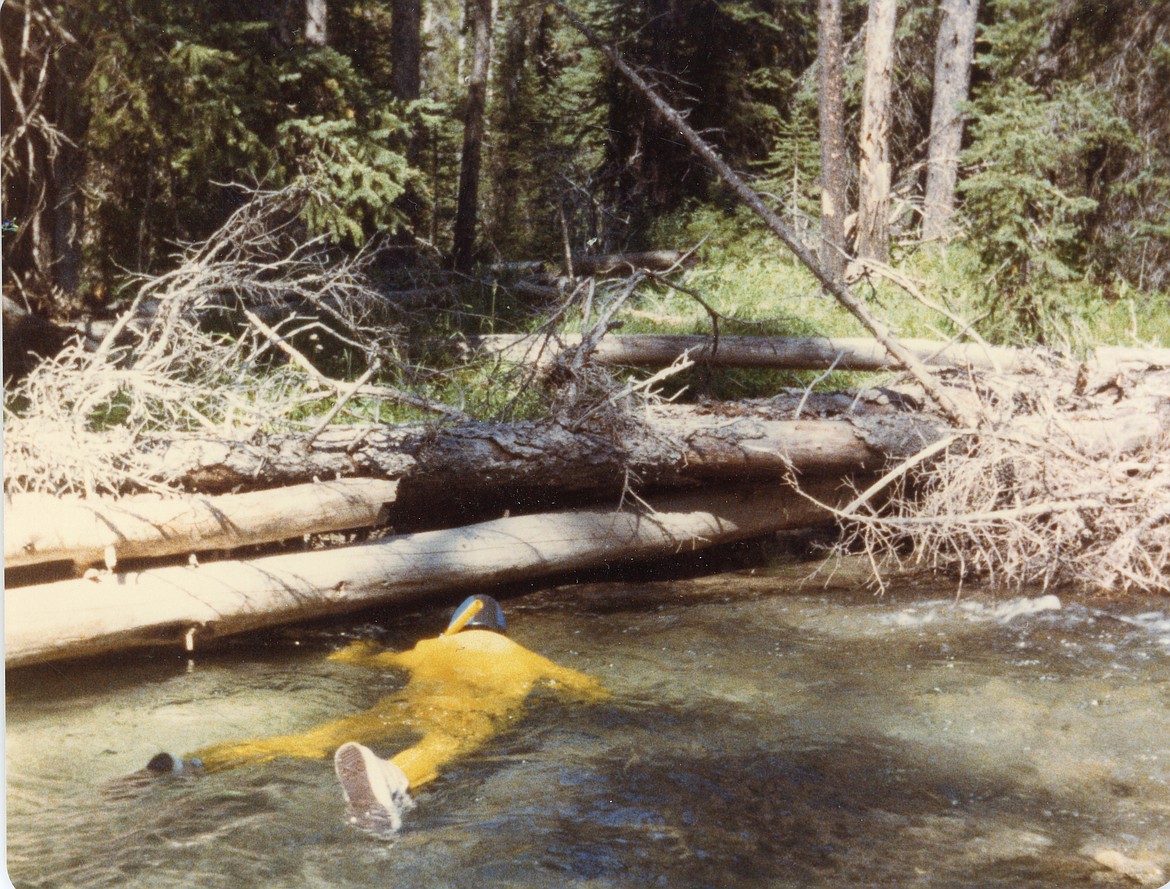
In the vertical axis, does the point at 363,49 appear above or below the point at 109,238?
above

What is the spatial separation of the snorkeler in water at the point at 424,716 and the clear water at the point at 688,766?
0.32 feet

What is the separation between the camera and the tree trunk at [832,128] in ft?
33.3

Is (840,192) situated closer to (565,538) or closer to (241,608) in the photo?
(565,538)

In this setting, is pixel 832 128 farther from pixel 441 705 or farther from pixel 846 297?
pixel 441 705

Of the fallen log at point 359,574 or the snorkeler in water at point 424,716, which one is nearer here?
the snorkeler in water at point 424,716

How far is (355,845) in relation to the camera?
3135mm

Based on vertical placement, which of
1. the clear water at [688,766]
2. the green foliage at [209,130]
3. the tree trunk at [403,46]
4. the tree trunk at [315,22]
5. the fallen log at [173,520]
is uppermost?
the tree trunk at [403,46]

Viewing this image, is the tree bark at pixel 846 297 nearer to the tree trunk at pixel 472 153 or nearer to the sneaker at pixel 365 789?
the sneaker at pixel 365 789

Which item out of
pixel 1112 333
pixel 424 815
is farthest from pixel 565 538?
pixel 1112 333

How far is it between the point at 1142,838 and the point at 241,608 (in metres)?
3.90

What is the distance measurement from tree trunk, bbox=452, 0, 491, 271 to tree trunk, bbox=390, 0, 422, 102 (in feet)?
4.74

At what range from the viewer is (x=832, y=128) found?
35.1 feet

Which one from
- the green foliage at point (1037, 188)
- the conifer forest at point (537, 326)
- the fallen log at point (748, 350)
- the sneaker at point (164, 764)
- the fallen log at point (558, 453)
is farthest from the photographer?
the fallen log at point (748, 350)

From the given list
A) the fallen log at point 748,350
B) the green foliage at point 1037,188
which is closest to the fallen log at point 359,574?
the fallen log at point 748,350
